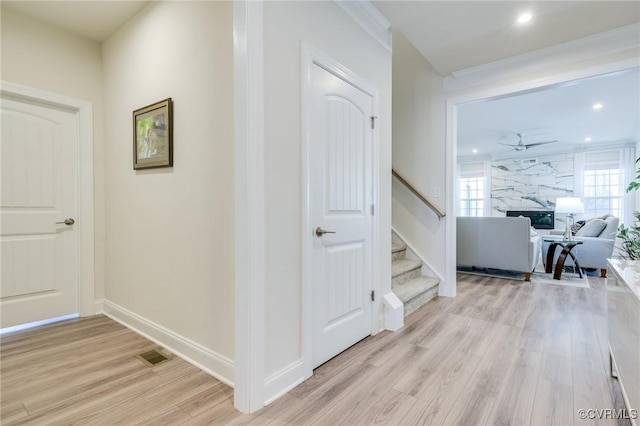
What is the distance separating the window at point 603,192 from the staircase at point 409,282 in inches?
252

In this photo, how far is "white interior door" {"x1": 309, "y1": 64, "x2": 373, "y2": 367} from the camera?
1920 millimetres

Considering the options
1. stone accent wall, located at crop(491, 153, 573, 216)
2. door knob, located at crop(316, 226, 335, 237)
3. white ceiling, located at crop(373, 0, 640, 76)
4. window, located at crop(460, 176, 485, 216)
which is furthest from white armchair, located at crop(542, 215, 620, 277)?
door knob, located at crop(316, 226, 335, 237)

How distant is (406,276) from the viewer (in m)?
3.41

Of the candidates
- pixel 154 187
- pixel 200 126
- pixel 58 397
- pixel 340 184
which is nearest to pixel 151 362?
pixel 58 397

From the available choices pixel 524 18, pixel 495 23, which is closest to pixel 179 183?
Result: pixel 495 23

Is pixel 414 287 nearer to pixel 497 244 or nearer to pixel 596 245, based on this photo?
pixel 497 244

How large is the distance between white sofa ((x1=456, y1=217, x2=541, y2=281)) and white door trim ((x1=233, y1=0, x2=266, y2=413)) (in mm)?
3938

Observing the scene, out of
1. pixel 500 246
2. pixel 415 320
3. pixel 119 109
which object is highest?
pixel 119 109

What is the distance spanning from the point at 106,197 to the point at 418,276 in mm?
3439

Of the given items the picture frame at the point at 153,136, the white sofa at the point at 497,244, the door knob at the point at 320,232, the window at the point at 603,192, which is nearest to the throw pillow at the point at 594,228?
the white sofa at the point at 497,244

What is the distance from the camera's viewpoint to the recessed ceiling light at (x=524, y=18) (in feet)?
7.96

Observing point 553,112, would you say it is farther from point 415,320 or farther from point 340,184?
point 340,184

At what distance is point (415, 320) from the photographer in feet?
9.12

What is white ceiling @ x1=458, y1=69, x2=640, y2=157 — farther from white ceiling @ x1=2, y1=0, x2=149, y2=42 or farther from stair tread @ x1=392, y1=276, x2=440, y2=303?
white ceiling @ x1=2, y1=0, x2=149, y2=42
